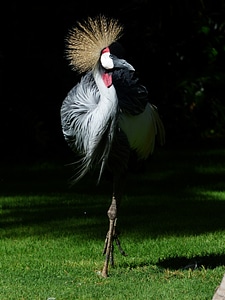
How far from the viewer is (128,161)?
6.50 metres

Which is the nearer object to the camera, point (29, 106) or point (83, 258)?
point (83, 258)

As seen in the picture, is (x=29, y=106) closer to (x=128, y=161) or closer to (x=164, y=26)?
(x=164, y=26)

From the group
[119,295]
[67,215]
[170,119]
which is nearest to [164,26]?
[170,119]

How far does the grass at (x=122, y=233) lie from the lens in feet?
19.4

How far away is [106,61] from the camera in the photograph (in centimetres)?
617

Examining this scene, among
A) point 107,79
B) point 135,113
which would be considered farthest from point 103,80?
point 135,113

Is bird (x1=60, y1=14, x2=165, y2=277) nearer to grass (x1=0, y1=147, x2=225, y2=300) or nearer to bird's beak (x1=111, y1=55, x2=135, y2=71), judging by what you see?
bird's beak (x1=111, y1=55, x2=135, y2=71)

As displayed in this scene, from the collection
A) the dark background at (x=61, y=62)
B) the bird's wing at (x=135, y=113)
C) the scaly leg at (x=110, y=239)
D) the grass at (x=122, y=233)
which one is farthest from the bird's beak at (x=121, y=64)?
the dark background at (x=61, y=62)

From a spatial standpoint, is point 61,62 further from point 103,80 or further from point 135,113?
point 103,80

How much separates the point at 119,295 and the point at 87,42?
5.97ft

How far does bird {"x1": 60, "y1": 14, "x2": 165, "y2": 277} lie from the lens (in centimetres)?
610

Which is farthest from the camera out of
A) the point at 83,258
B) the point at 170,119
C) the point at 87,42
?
the point at 170,119

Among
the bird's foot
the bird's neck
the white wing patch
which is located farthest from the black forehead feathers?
the bird's foot

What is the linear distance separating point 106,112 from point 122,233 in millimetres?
2044
